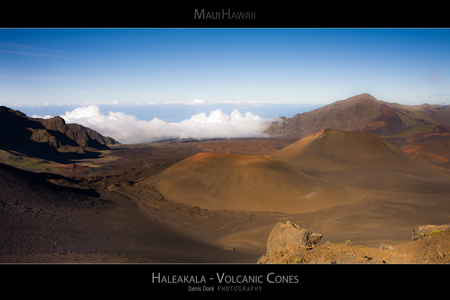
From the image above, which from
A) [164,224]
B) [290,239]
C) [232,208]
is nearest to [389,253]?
[290,239]

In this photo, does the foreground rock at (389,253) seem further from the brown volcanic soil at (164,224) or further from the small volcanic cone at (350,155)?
the small volcanic cone at (350,155)

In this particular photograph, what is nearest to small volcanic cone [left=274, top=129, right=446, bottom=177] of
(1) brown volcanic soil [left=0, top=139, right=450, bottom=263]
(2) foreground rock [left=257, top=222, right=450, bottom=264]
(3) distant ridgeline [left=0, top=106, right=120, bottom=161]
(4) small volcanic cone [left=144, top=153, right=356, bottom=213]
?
(1) brown volcanic soil [left=0, top=139, right=450, bottom=263]

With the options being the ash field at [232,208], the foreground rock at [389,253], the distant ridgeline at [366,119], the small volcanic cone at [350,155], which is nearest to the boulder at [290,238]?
the foreground rock at [389,253]

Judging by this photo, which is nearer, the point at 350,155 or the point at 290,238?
the point at 290,238

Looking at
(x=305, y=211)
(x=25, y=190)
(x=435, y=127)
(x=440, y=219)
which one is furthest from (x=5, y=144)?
(x=435, y=127)

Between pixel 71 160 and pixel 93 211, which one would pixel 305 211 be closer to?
pixel 93 211

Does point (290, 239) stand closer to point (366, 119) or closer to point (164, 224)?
point (164, 224)
